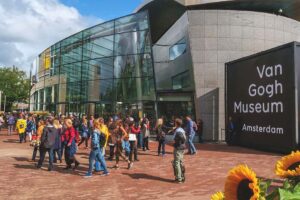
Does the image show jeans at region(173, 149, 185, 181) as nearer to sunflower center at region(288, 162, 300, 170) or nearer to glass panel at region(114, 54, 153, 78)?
sunflower center at region(288, 162, 300, 170)

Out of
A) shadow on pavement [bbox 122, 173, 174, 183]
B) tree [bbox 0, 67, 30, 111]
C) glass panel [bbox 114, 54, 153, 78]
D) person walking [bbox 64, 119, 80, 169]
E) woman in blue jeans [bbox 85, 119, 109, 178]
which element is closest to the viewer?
shadow on pavement [bbox 122, 173, 174, 183]

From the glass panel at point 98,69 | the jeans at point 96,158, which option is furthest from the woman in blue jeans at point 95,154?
the glass panel at point 98,69

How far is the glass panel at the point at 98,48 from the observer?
2973 cm

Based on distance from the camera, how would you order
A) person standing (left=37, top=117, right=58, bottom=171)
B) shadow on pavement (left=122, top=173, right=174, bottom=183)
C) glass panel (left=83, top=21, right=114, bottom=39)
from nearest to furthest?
shadow on pavement (left=122, top=173, right=174, bottom=183) < person standing (left=37, top=117, right=58, bottom=171) < glass panel (left=83, top=21, right=114, bottom=39)

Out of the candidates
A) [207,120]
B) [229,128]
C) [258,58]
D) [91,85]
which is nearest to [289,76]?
[258,58]

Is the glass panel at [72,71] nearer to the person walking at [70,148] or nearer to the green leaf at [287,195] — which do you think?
the person walking at [70,148]

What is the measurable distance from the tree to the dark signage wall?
174 feet

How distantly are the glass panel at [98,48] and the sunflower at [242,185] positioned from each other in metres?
28.3

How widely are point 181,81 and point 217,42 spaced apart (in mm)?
4079

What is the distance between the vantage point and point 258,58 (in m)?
18.7

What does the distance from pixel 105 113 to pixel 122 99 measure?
182cm

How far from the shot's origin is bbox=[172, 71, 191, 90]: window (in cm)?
2777

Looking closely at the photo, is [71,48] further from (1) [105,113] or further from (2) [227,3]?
(2) [227,3]

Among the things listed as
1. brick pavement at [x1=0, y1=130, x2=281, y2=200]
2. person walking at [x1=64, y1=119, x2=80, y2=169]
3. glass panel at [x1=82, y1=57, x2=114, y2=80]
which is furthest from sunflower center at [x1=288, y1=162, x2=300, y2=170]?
glass panel at [x1=82, y1=57, x2=114, y2=80]
